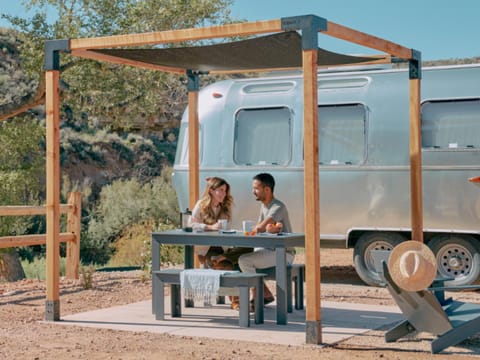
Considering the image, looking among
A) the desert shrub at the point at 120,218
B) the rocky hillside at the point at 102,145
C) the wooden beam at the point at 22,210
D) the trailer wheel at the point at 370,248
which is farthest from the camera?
the rocky hillside at the point at 102,145

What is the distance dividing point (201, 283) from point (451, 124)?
4.34 m

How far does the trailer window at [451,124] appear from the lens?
10539mm

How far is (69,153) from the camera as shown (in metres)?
27.5

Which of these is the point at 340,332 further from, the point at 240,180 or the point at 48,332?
the point at 240,180

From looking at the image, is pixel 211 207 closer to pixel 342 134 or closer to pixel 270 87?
pixel 342 134

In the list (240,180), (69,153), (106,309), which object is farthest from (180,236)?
(69,153)

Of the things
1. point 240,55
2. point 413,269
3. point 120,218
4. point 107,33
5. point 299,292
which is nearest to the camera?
point 413,269

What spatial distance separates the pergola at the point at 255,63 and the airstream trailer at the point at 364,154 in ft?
5.42

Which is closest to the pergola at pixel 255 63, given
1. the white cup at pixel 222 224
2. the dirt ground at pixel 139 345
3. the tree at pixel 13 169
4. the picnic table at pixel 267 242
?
the dirt ground at pixel 139 345

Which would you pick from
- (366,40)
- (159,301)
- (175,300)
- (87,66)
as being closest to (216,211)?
(175,300)

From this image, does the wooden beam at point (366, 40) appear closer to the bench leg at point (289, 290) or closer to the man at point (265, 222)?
the man at point (265, 222)

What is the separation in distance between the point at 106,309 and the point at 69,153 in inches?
755

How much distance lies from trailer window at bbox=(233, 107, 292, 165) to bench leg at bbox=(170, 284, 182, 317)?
357 centimetres

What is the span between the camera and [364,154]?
11.0m
